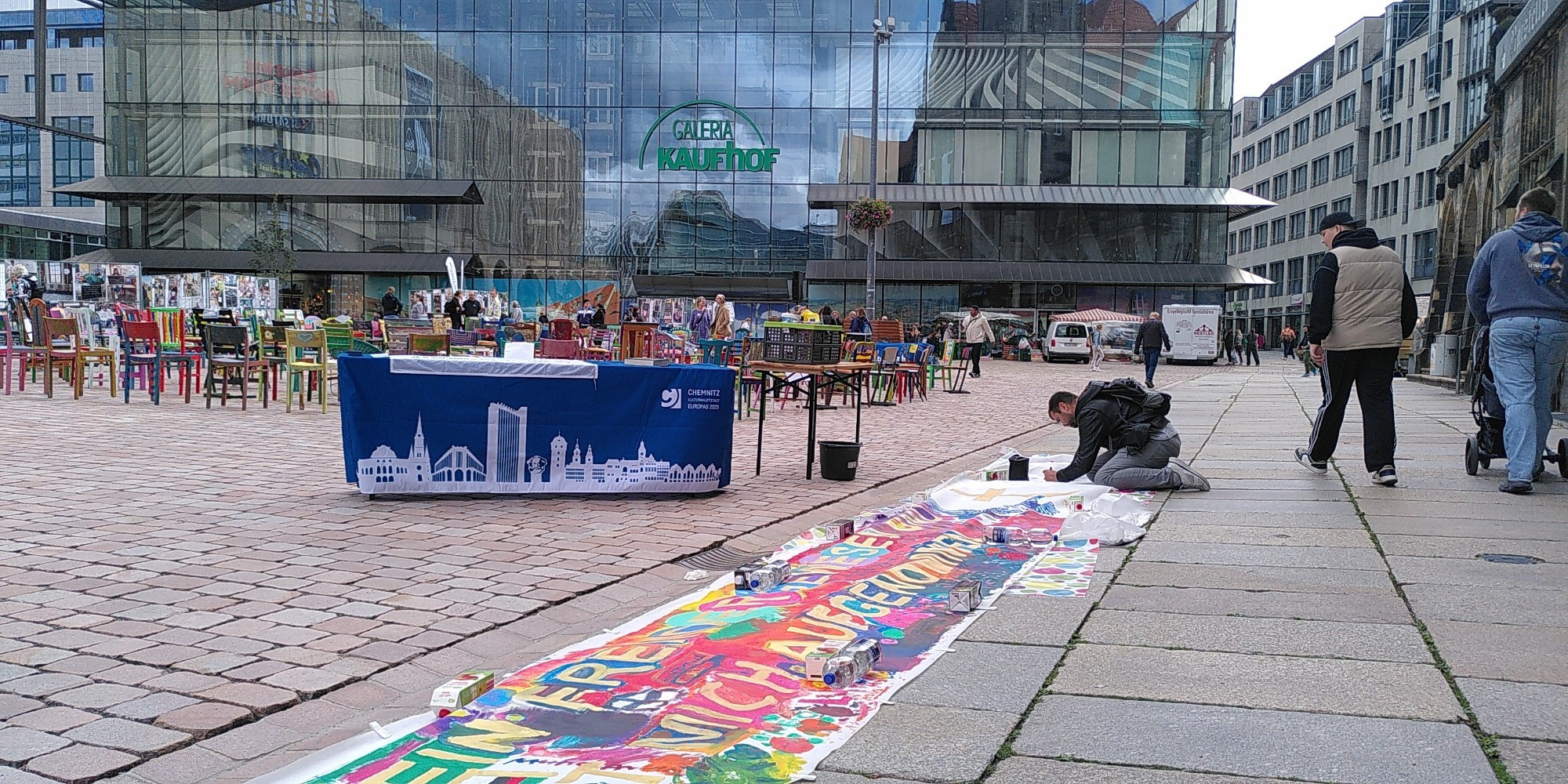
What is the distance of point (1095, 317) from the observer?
47781 mm

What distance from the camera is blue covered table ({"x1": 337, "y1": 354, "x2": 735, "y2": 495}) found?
24.6ft

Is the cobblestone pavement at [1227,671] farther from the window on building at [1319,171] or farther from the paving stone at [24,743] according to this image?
the window on building at [1319,171]

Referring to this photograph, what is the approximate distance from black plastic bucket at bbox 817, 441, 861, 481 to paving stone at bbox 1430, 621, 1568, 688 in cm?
522

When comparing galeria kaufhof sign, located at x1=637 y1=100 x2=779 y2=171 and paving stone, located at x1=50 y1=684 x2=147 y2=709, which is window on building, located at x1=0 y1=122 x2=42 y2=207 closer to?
galeria kaufhof sign, located at x1=637 y1=100 x2=779 y2=171

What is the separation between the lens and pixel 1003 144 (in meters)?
48.8

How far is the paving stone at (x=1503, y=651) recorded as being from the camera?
3674mm

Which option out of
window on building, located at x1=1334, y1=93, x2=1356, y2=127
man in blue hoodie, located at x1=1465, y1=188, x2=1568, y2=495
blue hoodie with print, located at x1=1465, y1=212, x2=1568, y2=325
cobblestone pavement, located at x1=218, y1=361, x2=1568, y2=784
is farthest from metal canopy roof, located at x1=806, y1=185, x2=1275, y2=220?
cobblestone pavement, located at x1=218, y1=361, x2=1568, y2=784

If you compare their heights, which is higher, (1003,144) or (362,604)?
(1003,144)

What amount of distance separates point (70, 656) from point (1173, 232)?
160ft

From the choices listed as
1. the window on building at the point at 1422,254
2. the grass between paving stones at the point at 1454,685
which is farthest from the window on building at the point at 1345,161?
the grass between paving stones at the point at 1454,685

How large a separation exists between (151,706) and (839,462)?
600 centimetres

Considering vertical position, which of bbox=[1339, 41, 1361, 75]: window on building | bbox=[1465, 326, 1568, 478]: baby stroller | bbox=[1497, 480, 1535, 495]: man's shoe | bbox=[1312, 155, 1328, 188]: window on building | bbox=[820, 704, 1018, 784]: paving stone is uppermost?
bbox=[1339, 41, 1361, 75]: window on building

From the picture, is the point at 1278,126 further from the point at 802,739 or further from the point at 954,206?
the point at 802,739

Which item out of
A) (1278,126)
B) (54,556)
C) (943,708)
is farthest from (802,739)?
(1278,126)
